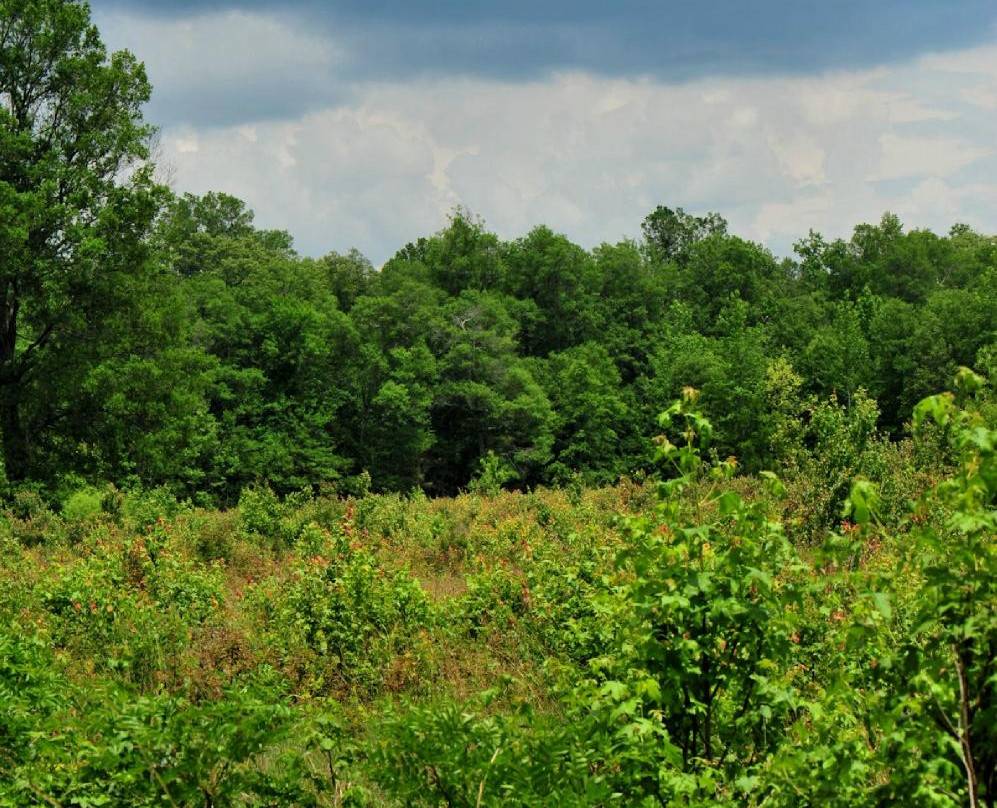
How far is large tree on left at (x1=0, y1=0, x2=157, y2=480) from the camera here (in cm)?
2367

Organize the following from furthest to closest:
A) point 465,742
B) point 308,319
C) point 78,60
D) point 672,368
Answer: point 672,368, point 308,319, point 78,60, point 465,742

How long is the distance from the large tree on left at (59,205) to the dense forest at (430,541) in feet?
0.29

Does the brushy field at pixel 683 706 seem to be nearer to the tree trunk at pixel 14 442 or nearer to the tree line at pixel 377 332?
the tree line at pixel 377 332

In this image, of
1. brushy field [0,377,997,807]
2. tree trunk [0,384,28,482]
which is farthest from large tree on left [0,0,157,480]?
brushy field [0,377,997,807]

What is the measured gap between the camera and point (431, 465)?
48188mm

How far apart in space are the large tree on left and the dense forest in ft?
0.29

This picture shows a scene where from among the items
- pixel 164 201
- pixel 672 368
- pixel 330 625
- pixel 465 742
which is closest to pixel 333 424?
pixel 672 368

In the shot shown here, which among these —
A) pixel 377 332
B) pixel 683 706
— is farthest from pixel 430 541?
pixel 377 332

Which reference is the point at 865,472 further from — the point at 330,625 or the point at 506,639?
the point at 330,625

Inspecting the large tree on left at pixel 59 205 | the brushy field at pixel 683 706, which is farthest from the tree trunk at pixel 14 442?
the brushy field at pixel 683 706

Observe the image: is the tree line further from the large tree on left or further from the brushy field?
the brushy field

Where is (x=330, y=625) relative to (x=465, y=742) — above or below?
below

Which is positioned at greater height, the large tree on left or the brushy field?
the large tree on left

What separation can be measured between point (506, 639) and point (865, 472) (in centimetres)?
909
